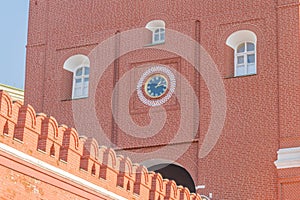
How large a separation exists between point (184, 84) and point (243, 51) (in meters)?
1.63

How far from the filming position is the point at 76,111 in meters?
23.3

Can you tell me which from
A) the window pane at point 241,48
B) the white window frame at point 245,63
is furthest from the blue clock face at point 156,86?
the window pane at point 241,48

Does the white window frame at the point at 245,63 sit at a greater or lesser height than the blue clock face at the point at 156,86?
greater

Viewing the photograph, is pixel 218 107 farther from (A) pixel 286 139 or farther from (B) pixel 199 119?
(A) pixel 286 139

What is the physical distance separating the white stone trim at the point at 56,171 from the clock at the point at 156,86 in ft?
19.8

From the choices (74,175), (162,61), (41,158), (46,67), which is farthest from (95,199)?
(46,67)

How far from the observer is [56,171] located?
48.0 ft

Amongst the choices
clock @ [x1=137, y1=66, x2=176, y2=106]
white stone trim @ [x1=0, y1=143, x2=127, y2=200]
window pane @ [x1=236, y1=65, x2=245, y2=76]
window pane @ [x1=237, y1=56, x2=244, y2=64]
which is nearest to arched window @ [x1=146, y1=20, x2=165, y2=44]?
clock @ [x1=137, y1=66, x2=176, y2=106]

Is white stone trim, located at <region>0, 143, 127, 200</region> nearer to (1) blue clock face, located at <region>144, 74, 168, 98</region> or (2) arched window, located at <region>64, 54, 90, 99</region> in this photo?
(1) blue clock face, located at <region>144, 74, 168, 98</region>

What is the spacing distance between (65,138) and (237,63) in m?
7.89

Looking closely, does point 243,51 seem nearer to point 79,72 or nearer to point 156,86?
point 156,86

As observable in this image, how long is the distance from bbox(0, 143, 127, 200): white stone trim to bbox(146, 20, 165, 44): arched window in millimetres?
7445

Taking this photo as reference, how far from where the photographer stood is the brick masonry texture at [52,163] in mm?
13602

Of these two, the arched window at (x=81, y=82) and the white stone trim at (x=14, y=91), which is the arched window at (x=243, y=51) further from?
the white stone trim at (x=14, y=91)
